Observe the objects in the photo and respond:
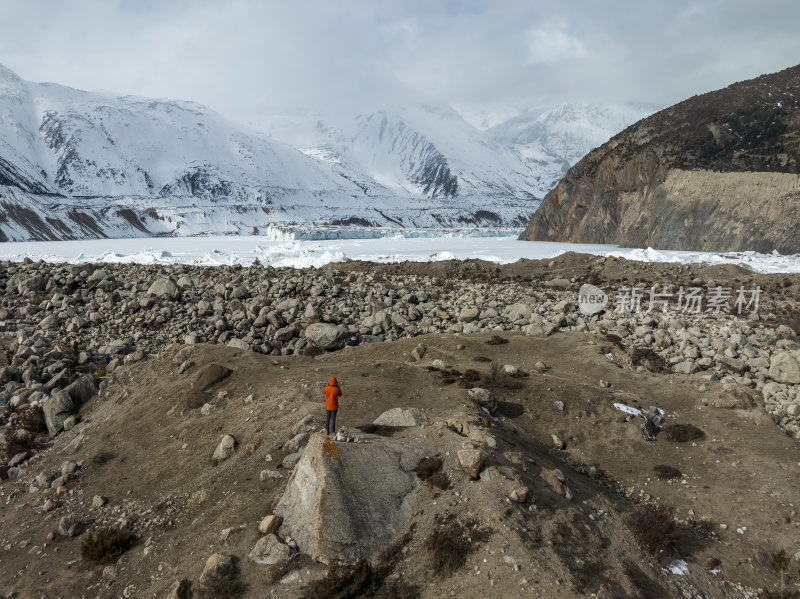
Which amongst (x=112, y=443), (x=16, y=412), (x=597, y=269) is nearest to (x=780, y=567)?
(x=112, y=443)

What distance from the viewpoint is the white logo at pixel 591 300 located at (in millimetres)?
22028

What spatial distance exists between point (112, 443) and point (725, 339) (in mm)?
19136

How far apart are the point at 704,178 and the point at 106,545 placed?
58481mm

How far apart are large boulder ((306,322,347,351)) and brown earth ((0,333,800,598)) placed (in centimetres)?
257

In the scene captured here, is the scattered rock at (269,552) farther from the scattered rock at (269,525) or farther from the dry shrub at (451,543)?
the dry shrub at (451,543)

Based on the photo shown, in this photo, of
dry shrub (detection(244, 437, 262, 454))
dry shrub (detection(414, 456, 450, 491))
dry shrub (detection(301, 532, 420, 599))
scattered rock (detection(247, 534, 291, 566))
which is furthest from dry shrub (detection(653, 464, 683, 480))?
dry shrub (detection(244, 437, 262, 454))

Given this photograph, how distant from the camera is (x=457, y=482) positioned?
25.0 ft

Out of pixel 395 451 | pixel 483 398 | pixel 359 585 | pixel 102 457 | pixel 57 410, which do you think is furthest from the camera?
pixel 57 410

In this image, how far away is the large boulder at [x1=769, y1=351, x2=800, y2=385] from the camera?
45.1 feet

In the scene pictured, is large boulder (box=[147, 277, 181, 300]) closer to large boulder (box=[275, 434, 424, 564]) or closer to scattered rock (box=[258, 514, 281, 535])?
large boulder (box=[275, 434, 424, 564])

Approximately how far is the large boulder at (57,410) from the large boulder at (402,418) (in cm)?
946

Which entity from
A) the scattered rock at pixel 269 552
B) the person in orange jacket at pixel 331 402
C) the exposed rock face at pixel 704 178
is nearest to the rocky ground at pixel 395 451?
the scattered rock at pixel 269 552

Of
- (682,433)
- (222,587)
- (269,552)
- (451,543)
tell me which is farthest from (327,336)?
(451,543)

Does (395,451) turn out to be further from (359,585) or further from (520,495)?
(359,585)
